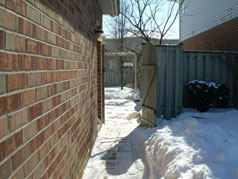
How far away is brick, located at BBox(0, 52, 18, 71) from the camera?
1045 mm

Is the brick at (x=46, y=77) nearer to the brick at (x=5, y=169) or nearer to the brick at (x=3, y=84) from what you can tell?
the brick at (x=3, y=84)

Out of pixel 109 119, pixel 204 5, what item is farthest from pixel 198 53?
pixel 204 5

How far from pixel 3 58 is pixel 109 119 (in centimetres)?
696

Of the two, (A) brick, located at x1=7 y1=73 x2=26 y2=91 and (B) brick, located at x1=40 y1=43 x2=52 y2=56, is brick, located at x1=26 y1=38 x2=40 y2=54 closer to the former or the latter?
(B) brick, located at x1=40 y1=43 x2=52 y2=56

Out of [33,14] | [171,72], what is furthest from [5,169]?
[171,72]

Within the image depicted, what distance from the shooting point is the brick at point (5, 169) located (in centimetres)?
102

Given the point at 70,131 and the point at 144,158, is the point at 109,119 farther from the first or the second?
the point at 70,131

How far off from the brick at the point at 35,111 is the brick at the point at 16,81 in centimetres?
19

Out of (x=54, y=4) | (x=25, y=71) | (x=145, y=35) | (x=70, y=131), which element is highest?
(x=145, y=35)

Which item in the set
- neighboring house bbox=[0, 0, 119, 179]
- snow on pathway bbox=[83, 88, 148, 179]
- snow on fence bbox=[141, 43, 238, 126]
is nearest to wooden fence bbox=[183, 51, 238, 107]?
snow on fence bbox=[141, 43, 238, 126]

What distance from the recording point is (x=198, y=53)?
6.70 metres

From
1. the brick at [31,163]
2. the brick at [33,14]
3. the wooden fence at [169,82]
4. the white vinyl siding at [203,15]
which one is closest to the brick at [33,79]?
the brick at [33,14]

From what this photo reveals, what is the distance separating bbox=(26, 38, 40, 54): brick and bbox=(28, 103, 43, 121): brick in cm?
37

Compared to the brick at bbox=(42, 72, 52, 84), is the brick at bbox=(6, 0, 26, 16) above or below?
above
